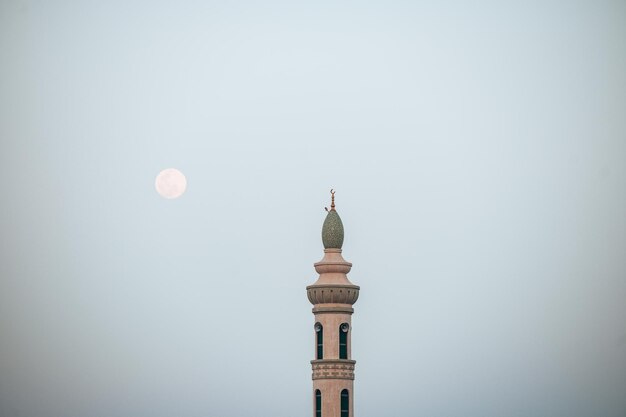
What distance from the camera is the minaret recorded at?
178 m

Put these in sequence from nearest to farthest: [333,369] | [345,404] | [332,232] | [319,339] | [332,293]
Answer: [345,404], [333,369], [332,293], [319,339], [332,232]

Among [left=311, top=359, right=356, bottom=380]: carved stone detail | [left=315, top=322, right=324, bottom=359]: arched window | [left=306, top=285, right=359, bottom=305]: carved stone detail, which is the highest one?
[left=306, top=285, right=359, bottom=305]: carved stone detail

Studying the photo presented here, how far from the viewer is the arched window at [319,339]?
178875mm

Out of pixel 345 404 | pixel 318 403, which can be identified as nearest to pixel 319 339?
pixel 318 403

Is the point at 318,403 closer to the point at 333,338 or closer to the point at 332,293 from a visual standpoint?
the point at 333,338

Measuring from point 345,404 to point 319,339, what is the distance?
545 cm

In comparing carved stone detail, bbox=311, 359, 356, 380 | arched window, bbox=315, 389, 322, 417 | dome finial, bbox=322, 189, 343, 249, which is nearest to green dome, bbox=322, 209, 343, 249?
dome finial, bbox=322, 189, 343, 249

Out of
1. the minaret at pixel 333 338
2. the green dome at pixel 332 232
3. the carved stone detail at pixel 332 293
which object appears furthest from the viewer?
the green dome at pixel 332 232

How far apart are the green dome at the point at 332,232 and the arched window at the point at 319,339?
6322 mm

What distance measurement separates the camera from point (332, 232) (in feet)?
591

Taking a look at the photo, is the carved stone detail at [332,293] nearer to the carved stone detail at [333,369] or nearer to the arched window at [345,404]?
the carved stone detail at [333,369]

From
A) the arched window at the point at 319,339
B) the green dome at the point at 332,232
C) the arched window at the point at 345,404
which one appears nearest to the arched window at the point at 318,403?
the arched window at the point at 345,404

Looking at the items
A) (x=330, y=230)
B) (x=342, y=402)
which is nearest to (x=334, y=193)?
(x=330, y=230)

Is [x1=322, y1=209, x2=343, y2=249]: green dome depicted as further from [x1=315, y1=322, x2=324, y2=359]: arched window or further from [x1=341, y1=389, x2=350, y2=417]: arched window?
[x1=341, y1=389, x2=350, y2=417]: arched window
